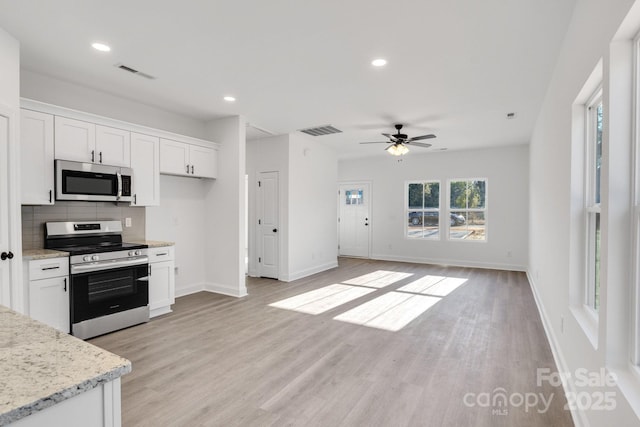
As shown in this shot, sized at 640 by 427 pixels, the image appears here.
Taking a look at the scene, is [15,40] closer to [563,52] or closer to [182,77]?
[182,77]

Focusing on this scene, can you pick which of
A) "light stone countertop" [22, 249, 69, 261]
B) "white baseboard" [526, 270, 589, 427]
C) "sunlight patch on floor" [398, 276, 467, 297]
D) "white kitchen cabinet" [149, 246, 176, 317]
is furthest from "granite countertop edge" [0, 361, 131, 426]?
"sunlight patch on floor" [398, 276, 467, 297]

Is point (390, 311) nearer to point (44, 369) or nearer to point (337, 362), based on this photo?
point (337, 362)

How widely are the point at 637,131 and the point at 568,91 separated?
1.45m

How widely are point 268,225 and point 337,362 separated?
3835 millimetres

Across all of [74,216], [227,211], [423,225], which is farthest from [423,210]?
[74,216]

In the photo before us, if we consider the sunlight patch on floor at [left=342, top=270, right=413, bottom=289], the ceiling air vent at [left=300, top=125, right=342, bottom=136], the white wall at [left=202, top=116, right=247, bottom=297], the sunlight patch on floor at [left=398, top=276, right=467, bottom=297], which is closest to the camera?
the white wall at [left=202, top=116, right=247, bottom=297]

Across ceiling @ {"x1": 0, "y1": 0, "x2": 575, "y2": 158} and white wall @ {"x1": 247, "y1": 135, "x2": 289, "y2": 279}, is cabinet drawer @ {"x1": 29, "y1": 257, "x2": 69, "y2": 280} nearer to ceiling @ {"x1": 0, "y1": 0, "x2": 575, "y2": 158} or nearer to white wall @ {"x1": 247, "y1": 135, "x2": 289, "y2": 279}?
ceiling @ {"x1": 0, "y1": 0, "x2": 575, "y2": 158}

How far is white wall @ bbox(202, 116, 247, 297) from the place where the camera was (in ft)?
16.7

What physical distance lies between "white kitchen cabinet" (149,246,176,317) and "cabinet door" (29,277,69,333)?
0.90 m

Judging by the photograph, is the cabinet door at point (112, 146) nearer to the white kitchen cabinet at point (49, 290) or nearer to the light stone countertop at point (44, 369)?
the white kitchen cabinet at point (49, 290)

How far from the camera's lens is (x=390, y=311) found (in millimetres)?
4395

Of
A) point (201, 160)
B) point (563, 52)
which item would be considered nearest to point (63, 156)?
point (201, 160)

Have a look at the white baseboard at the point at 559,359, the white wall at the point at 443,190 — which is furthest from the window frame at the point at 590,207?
the white wall at the point at 443,190

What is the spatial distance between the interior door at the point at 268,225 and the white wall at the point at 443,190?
11.3 feet
